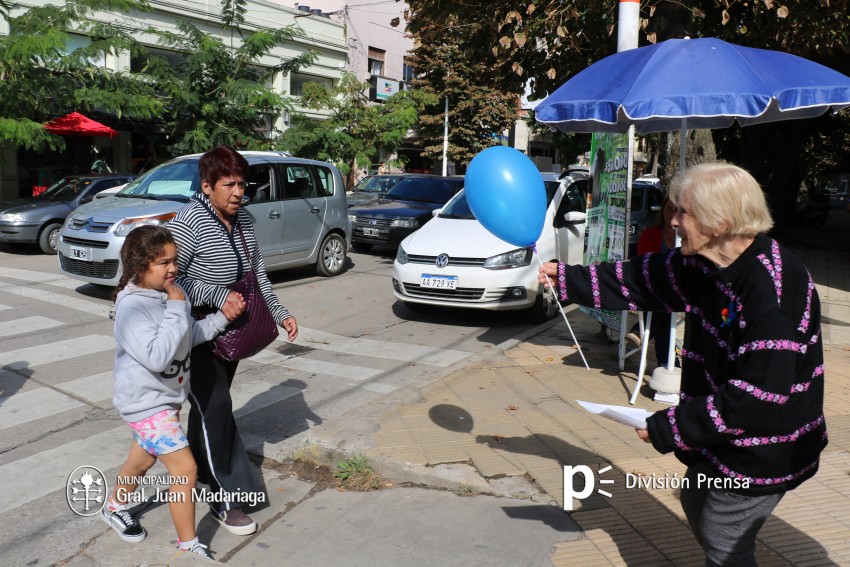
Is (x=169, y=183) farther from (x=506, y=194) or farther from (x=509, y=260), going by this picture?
(x=506, y=194)

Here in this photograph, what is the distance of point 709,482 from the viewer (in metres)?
2.48

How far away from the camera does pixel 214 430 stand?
365 cm

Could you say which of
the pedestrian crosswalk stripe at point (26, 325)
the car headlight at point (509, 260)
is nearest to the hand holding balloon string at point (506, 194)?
the car headlight at point (509, 260)

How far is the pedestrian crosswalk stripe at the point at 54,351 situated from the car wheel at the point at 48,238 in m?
6.79

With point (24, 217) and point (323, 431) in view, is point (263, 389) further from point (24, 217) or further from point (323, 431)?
point (24, 217)

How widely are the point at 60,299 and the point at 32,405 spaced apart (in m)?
4.23

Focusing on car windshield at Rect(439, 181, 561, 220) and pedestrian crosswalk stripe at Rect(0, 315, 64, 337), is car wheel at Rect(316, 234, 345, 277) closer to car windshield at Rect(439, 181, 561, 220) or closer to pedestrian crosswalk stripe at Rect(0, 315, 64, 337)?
car windshield at Rect(439, 181, 561, 220)

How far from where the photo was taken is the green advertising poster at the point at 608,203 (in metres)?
6.49

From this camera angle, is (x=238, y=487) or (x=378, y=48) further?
(x=378, y=48)

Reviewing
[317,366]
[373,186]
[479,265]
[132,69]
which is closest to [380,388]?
[317,366]

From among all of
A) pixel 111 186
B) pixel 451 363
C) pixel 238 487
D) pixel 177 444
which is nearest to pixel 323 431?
pixel 238 487

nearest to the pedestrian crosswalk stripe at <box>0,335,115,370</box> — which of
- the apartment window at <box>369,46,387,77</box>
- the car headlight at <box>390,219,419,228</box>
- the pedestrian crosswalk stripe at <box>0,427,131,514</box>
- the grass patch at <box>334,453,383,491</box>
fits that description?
the pedestrian crosswalk stripe at <box>0,427,131,514</box>

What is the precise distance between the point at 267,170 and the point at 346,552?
26.8ft

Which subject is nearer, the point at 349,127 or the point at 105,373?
the point at 105,373
